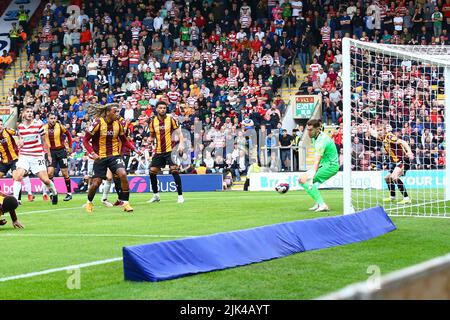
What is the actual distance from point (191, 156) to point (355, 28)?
849 cm

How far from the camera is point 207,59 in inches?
1340

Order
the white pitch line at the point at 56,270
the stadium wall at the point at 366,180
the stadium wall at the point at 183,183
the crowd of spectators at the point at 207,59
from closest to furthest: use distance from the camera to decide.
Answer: the white pitch line at the point at 56,270
the stadium wall at the point at 366,180
the stadium wall at the point at 183,183
the crowd of spectators at the point at 207,59

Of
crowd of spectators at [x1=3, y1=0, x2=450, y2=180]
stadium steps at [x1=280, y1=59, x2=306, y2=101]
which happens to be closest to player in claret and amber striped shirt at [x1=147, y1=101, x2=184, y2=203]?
crowd of spectators at [x1=3, y1=0, x2=450, y2=180]

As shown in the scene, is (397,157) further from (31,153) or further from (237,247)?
(237,247)

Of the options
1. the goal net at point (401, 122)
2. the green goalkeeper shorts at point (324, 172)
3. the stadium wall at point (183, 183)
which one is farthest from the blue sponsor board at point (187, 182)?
the green goalkeeper shorts at point (324, 172)

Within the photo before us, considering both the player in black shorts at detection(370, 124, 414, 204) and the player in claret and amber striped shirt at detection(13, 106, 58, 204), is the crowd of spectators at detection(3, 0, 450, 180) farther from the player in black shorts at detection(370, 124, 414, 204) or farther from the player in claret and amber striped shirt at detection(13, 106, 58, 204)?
the player in claret and amber striped shirt at detection(13, 106, 58, 204)

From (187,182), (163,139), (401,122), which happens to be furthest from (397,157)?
(187,182)

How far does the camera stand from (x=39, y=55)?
39781 millimetres

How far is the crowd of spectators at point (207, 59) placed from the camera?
29.6m

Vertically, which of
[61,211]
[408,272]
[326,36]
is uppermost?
[326,36]

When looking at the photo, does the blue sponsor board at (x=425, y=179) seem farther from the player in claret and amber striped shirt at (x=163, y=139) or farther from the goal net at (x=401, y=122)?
the player in claret and amber striped shirt at (x=163, y=139)

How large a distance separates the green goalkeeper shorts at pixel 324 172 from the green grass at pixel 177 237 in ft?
2.20
